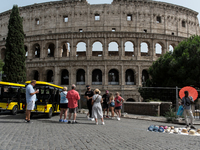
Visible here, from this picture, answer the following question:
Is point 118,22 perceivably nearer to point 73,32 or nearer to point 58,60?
point 73,32

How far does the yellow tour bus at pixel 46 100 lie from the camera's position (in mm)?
10852

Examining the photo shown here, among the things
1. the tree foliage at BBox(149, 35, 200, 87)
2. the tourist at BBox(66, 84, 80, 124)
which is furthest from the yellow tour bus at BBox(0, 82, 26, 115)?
the tree foliage at BBox(149, 35, 200, 87)

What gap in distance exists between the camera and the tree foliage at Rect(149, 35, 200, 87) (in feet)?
67.8

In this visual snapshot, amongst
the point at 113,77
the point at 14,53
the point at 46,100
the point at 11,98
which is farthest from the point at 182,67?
the point at 14,53

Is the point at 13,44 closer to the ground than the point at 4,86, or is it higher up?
higher up

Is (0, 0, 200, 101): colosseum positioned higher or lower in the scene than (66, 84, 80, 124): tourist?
higher

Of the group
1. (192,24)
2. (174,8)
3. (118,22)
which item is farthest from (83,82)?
(192,24)

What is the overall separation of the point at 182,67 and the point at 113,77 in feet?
41.9

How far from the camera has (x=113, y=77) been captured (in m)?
31.5

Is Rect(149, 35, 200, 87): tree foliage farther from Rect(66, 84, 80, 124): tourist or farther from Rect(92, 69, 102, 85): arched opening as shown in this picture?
Rect(66, 84, 80, 124): tourist

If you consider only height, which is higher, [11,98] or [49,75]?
[49,75]

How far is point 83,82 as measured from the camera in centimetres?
3127

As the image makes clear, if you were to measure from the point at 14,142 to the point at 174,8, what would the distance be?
35253 millimetres

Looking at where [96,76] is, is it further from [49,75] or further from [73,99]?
[73,99]
